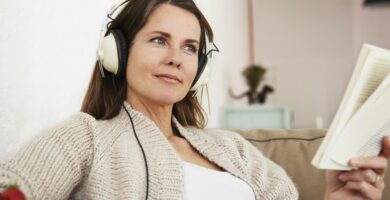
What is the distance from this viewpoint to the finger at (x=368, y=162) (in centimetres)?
75

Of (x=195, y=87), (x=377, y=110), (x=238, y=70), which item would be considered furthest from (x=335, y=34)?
(x=377, y=110)

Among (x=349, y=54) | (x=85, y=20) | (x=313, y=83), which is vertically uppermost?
(x=85, y=20)

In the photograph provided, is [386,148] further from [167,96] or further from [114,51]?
[114,51]

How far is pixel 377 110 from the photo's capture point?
710mm

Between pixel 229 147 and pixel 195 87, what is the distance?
0.60 ft

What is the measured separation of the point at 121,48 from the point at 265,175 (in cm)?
49

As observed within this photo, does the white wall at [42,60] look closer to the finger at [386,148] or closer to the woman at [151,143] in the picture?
the woman at [151,143]

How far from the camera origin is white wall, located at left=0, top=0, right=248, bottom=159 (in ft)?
3.11

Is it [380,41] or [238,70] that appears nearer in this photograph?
[238,70]

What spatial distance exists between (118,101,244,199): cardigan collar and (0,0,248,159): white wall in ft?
0.64

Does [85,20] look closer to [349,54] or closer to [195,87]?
[195,87]

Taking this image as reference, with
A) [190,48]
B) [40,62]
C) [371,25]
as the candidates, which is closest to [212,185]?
[190,48]

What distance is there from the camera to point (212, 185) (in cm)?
103

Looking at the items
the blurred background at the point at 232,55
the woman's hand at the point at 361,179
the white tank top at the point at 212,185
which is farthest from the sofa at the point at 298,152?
the blurred background at the point at 232,55
